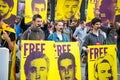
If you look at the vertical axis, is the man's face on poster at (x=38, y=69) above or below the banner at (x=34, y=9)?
below

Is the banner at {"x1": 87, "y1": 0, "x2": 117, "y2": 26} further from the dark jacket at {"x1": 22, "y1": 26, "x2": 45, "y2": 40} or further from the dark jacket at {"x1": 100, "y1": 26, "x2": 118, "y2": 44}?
the dark jacket at {"x1": 22, "y1": 26, "x2": 45, "y2": 40}

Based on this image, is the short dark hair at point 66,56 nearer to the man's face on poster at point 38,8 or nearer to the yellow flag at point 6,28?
the yellow flag at point 6,28

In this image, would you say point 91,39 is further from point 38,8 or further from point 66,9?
point 66,9

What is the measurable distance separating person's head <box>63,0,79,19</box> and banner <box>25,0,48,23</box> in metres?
1.05

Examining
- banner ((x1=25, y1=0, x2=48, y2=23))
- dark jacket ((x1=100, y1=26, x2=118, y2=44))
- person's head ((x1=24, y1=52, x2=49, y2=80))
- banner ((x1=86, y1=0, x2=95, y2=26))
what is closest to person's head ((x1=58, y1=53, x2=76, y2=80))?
person's head ((x1=24, y1=52, x2=49, y2=80))

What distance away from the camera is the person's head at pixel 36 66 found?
27.7 ft

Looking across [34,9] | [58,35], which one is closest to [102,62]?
[58,35]

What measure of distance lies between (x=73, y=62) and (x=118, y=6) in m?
2.79

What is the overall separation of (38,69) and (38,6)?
4156mm

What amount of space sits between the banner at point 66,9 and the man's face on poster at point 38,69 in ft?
15.6

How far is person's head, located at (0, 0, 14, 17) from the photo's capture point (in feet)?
32.6

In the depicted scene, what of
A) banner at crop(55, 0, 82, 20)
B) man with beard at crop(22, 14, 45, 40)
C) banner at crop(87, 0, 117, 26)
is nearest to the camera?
man with beard at crop(22, 14, 45, 40)

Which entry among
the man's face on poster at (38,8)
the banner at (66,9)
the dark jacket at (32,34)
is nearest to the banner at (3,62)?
the dark jacket at (32,34)

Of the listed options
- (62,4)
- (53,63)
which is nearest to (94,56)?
(53,63)
